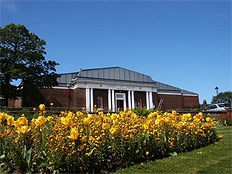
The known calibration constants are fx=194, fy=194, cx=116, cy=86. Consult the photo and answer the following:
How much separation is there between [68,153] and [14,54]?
22.5m

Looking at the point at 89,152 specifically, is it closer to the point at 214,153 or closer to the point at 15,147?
the point at 15,147

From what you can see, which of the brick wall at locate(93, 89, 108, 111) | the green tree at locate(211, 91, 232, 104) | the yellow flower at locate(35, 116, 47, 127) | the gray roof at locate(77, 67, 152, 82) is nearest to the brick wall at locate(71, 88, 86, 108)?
the brick wall at locate(93, 89, 108, 111)

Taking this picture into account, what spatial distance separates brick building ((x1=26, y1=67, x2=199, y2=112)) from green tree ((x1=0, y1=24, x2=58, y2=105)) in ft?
17.6

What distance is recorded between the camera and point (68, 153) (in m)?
3.72

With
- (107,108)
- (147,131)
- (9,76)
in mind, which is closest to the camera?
(147,131)

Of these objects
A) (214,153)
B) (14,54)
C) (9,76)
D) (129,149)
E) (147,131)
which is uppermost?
(14,54)

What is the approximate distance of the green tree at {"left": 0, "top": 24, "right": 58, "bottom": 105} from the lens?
22078 mm

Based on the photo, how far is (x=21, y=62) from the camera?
23.2 metres

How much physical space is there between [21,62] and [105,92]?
14.3 metres

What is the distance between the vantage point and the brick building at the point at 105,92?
3036cm

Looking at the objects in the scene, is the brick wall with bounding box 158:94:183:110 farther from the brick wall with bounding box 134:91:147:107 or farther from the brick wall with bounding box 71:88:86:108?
the brick wall with bounding box 71:88:86:108

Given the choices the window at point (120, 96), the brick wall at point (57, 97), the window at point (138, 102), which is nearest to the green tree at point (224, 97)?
the window at point (138, 102)

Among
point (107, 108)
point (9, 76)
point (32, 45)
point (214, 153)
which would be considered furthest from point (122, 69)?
point (214, 153)

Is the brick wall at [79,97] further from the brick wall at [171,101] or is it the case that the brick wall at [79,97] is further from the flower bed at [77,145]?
the flower bed at [77,145]
